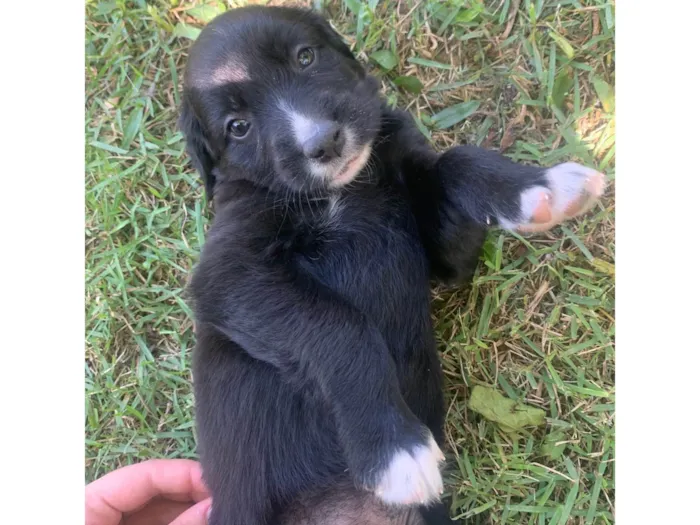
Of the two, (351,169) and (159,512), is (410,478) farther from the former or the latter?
(159,512)

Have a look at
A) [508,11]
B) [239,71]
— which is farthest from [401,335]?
[508,11]

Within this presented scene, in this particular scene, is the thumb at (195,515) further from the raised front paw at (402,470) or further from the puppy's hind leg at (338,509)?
the raised front paw at (402,470)

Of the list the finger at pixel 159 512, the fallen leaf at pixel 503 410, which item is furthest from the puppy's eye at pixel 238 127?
the finger at pixel 159 512

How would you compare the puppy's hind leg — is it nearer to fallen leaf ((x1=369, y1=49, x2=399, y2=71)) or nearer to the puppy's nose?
the puppy's nose

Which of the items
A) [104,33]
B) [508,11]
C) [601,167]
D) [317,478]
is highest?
[104,33]

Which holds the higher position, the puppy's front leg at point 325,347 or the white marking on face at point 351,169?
the white marking on face at point 351,169
